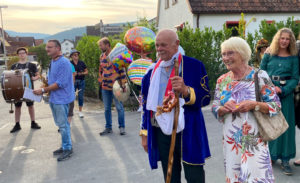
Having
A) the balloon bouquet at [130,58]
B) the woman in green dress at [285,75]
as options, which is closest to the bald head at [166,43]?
the woman in green dress at [285,75]

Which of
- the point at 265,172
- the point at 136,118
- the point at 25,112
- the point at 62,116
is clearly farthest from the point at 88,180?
the point at 25,112

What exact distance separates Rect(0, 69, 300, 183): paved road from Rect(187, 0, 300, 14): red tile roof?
10985 mm

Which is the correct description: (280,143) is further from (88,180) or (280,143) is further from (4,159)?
(4,159)

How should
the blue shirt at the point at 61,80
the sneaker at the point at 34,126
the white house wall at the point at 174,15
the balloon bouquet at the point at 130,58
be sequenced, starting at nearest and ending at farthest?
the blue shirt at the point at 61,80 < the balloon bouquet at the point at 130,58 < the sneaker at the point at 34,126 < the white house wall at the point at 174,15

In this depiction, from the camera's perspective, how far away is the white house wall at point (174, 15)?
711 inches

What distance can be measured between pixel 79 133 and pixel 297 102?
4.62m

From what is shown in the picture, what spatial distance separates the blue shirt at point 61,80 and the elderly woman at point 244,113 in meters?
3.02

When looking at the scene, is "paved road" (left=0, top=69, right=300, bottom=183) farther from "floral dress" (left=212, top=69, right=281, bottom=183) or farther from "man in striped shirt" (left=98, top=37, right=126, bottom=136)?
"floral dress" (left=212, top=69, right=281, bottom=183)

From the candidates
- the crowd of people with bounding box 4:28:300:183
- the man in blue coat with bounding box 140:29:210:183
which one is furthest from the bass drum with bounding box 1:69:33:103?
the man in blue coat with bounding box 140:29:210:183

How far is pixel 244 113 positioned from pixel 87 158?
3299mm

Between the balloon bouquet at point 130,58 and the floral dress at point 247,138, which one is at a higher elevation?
the balloon bouquet at point 130,58

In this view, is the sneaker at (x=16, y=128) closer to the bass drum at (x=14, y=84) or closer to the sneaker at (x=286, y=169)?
the bass drum at (x=14, y=84)

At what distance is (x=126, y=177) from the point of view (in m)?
4.16

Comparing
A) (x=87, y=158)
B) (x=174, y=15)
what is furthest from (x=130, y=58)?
(x=174, y=15)
